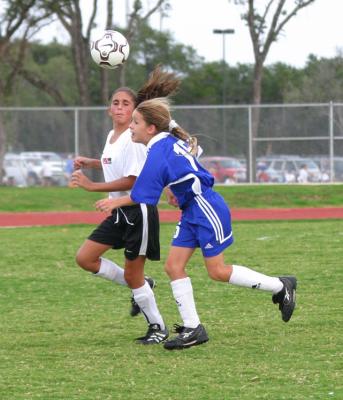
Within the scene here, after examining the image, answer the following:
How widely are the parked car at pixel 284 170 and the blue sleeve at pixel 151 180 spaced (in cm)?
2084

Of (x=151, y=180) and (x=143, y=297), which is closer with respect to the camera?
(x=151, y=180)

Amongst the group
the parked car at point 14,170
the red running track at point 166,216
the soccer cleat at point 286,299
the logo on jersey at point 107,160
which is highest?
the logo on jersey at point 107,160

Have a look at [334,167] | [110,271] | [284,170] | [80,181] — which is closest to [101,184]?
[80,181]

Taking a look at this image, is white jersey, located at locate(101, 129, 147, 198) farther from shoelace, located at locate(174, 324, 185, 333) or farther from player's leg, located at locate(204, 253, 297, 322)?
shoelace, located at locate(174, 324, 185, 333)

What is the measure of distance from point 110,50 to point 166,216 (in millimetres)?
12696

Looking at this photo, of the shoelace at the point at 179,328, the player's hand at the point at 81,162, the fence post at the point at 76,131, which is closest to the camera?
the shoelace at the point at 179,328

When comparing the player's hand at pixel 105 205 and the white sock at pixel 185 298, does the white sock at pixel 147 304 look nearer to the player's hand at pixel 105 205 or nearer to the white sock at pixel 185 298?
the white sock at pixel 185 298

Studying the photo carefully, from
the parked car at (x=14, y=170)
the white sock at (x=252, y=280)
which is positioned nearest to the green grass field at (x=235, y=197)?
the parked car at (x=14, y=170)

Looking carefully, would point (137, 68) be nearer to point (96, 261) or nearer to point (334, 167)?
point (334, 167)

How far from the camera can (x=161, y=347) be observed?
7402mm

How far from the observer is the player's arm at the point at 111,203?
7.09 m

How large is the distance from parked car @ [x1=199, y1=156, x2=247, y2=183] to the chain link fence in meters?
0.03

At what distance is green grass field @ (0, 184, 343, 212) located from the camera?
24.7 meters

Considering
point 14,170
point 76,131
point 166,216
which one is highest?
point 76,131
